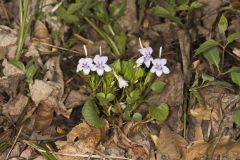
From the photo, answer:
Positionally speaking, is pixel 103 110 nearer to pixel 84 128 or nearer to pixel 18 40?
pixel 84 128

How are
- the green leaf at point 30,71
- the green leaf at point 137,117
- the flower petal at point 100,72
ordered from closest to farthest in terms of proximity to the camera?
the flower petal at point 100,72 → the green leaf at point 137,117 → the green leaf at point 30,71

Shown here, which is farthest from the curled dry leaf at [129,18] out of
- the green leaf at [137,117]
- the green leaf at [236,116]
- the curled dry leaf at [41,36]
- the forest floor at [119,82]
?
the green leaf at [236,116]

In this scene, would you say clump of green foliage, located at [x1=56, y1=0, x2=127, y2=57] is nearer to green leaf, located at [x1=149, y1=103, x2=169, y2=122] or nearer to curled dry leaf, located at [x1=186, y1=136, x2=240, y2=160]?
green leaf, located at [x1=149, y1=103, x2=169, y2=122]

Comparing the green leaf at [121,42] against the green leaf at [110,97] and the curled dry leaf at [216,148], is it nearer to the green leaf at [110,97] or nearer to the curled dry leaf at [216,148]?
the green leaf at [110,97]

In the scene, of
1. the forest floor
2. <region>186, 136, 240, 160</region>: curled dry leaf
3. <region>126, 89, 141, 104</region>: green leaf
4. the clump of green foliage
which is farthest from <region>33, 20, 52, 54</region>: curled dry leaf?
<region>186, 136, 240, 160</region>: curled dry leaf

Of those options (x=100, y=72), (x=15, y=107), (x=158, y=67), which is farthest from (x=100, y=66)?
(x=15, y=107)
